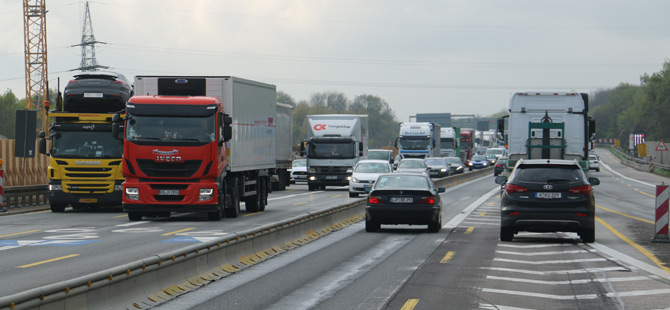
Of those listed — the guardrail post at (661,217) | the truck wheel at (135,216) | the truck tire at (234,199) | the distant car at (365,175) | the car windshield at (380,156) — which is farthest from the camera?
the car windshield at (380,156)

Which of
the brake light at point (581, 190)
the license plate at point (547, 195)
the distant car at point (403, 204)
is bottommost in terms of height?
the distant car at point (403, 204)

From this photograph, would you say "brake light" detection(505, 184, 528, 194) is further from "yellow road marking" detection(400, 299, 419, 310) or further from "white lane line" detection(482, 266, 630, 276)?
"yellow road marking" detection(400, 299, 419, 310)

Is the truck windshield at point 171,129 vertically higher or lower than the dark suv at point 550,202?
higher

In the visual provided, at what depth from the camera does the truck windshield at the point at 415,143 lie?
7075 centimetres

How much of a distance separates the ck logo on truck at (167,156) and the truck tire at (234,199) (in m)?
2.62

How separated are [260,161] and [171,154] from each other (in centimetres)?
563

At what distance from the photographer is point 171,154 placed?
82.8 feet

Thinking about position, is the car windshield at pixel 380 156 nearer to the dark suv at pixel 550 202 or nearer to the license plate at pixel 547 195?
the dark suv at pixel 550 202

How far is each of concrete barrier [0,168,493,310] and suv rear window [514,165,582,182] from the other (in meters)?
4.45

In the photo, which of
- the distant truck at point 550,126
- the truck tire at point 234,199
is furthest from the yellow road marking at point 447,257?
the distant truck at point 550,126

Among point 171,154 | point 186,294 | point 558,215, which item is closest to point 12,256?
point 186,294

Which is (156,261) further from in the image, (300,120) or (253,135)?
(300,120)

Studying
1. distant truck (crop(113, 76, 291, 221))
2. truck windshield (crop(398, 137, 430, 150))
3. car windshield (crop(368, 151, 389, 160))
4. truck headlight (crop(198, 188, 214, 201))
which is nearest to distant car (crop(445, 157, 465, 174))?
truck windshield (crop(398, 137, 430, 150))

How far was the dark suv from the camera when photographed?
2002cm
